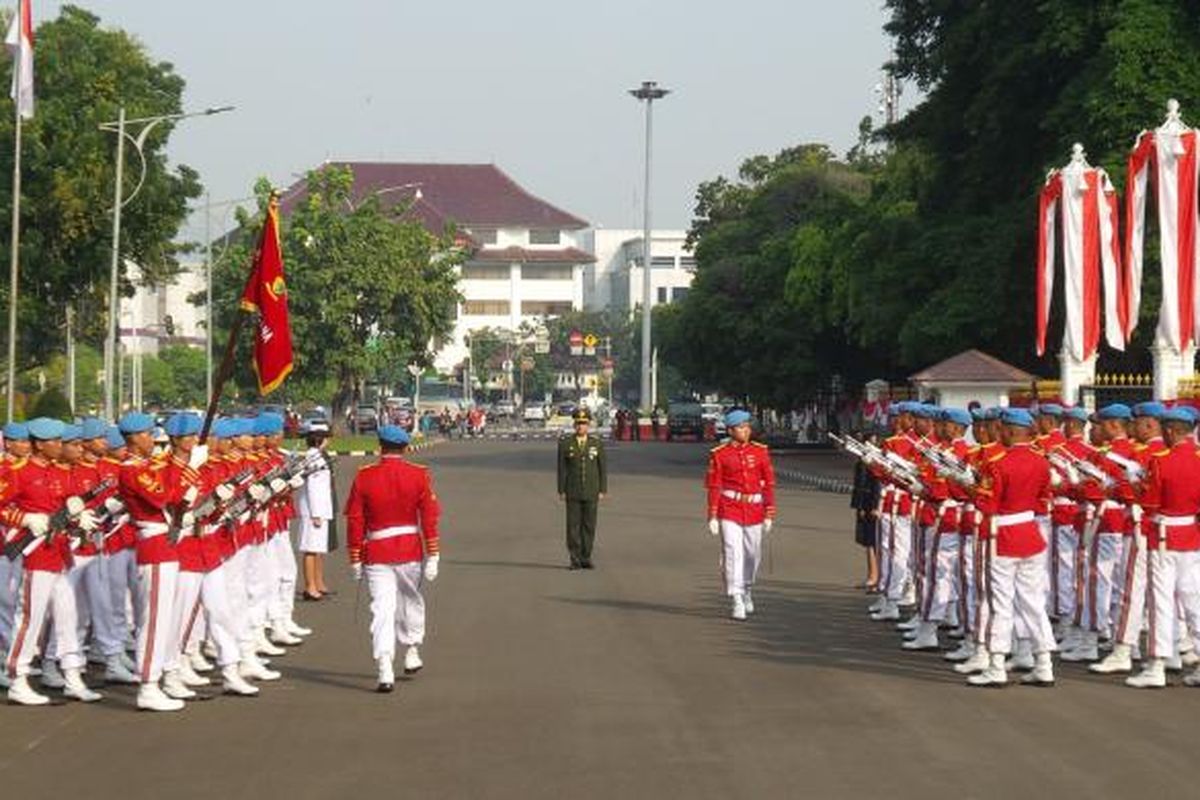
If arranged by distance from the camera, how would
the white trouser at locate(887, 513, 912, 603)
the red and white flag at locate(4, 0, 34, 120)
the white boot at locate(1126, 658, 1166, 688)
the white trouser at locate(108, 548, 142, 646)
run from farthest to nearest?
the red and white flag at locate(4, 0, 34, 120) → the white trouser at locate(887, 513, 912, 603) → the white trouser at locate(108, 548, 142, 646) → the white boot at locate(1126, 658, 1166, 688)

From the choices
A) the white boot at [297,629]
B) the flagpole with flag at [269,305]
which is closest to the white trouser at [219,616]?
the white boot at [297,629]

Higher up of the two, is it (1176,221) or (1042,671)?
(1176,221)

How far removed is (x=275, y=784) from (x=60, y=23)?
48045 mm

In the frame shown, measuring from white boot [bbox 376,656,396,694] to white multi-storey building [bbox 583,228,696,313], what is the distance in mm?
138592

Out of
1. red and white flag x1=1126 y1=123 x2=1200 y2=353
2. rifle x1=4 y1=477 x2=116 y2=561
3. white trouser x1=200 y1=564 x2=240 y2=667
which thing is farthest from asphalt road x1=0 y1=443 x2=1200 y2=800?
red and white flag x1=1126 y1=123 x2=1200 y2=353

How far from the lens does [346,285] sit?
2709 inches

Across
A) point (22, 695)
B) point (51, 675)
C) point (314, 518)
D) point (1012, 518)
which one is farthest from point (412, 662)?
point (314, 518)

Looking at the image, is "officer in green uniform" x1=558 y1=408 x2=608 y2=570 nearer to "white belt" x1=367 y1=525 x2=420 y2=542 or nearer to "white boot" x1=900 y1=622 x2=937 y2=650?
"white boot" x1=900 y1=622 x2=937 y2=650

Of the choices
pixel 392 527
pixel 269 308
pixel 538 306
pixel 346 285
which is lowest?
pixel 392 527

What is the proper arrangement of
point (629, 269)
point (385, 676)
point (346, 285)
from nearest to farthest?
point (385, 676) → point (346, 285) → point (629, 269)

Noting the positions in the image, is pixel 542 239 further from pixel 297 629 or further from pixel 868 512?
pixel 297 629

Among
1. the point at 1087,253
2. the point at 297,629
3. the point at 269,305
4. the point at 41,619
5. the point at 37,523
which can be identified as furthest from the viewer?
the point at 1087,253

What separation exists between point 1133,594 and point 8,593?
751 cm

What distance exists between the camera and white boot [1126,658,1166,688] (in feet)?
46.2
